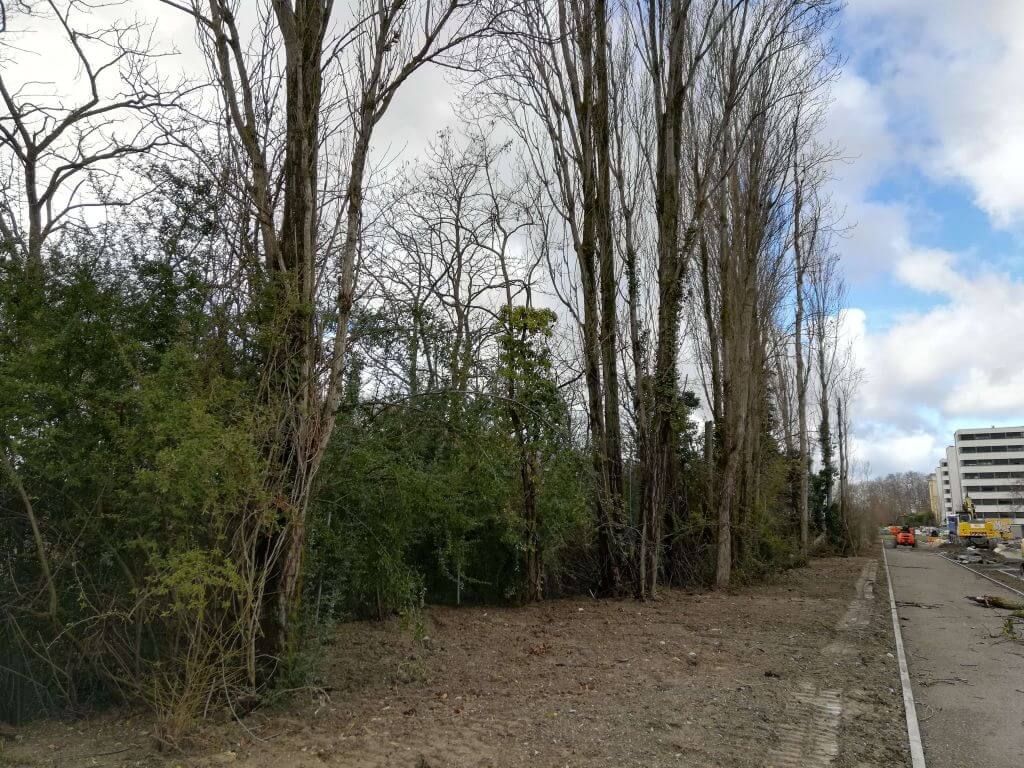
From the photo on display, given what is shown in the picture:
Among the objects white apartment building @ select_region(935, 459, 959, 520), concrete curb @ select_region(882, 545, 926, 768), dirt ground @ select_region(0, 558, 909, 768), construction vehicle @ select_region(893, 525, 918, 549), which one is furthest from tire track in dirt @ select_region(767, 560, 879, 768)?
white apartment building @ select_region(935, 459, 959, 520)

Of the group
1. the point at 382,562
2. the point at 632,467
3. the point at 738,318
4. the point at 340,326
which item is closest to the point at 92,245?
the point at 340,326

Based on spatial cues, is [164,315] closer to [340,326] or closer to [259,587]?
[340,326]

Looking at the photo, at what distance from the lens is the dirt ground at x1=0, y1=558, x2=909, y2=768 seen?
498cm

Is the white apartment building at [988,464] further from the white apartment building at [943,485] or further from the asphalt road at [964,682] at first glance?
the asphalt road at [964,682]

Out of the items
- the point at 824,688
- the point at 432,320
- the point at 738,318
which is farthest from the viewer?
the point at 738,318

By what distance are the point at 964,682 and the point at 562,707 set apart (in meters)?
5.08

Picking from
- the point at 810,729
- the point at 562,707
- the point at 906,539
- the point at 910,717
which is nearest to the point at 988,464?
the point at 906,539

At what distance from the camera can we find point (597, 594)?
14219 mm

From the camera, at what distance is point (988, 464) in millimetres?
116312

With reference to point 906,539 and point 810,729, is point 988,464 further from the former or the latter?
point 810,729

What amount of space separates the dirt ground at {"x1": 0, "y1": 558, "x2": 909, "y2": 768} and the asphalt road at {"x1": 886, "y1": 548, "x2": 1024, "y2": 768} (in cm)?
34

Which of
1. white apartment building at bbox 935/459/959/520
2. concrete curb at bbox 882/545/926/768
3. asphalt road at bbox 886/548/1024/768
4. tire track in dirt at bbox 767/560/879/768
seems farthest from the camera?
white apartment building at bbox 935/459/959/520

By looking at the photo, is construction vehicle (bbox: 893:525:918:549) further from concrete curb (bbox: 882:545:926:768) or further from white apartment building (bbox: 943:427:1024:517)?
white apartment building (bbox: 943:427:1024:517)

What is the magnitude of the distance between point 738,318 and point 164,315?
45.5ft
